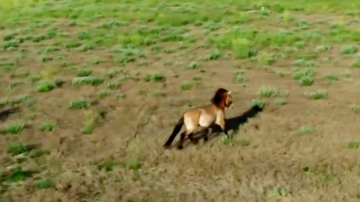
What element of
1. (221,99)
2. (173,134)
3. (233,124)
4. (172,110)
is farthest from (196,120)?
(172,110)

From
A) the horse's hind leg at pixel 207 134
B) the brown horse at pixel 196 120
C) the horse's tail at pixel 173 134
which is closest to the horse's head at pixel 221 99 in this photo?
the brown horse at pixel 196 120

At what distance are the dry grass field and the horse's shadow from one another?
48 millimetres

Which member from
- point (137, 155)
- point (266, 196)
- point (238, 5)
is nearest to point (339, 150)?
point (266, 196)

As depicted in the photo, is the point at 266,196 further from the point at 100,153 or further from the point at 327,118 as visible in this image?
the point at 327,118

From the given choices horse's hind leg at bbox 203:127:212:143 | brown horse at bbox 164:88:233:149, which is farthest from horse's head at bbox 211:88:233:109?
horse's hind leg at bbox 203:127:212:143

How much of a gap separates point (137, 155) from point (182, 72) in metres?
7.82

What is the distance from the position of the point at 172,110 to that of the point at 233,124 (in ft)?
5.52

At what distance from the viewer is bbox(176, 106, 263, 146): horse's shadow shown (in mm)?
12969

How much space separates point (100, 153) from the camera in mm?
12008

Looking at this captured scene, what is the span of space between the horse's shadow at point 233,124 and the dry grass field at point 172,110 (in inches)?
1.9

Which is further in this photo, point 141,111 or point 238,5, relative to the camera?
point 238,5

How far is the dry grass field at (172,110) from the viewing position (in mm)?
10492

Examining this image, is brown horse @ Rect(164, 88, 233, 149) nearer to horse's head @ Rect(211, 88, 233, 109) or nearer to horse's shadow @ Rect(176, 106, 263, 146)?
horse's head @ Rect(211, 88, 233, 109)

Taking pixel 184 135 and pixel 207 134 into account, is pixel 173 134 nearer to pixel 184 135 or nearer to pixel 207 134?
pixel 184 135
